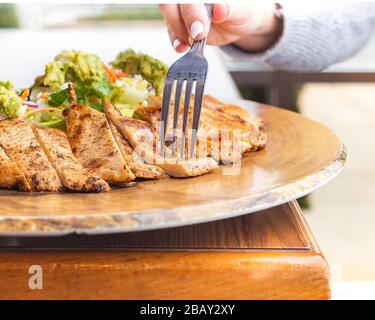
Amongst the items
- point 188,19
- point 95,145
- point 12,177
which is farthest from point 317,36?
point 12,177

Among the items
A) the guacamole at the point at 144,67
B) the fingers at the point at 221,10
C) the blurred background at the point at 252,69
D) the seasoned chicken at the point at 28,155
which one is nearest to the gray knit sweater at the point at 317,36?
the blurred background at the point at 252,69

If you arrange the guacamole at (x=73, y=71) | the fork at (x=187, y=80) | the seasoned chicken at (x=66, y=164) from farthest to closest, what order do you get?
the guacamole at (x=73, y=71) → the fork at (x=187, y=80) → the seasoned chicken at (x=66, y=164)

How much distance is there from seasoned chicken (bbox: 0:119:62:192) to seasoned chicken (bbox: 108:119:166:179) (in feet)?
0.71

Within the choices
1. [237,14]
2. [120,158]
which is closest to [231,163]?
[120,158]

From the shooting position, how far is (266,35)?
320 centimetres

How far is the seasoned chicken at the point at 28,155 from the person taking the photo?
1617 mm

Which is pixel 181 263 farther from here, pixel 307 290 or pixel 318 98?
pixel 318 98

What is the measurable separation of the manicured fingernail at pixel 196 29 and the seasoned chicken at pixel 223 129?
0.90 feet

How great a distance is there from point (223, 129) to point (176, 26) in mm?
476

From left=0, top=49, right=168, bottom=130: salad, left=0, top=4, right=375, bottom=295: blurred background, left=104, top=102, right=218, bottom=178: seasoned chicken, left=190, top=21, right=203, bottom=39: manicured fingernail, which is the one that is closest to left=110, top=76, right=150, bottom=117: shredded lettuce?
left=0, top=49, right=168, bottom=130: salad

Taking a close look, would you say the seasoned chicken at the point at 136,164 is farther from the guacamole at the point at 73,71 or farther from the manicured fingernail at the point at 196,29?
the guacamole at the point at 73,71

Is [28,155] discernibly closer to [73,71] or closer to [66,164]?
[66,164]

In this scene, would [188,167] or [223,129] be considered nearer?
[188,167]

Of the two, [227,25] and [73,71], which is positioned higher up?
[227,25]
